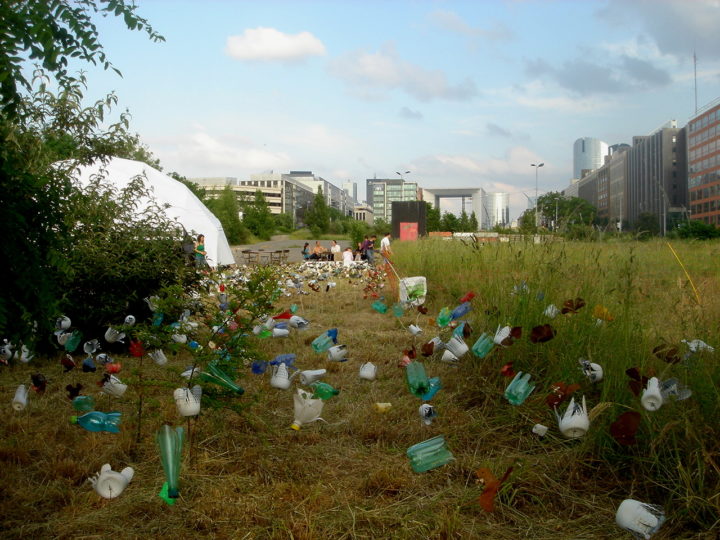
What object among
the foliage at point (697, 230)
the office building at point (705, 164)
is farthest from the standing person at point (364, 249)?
the office building at point (705, 164)

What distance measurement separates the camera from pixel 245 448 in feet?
8.69

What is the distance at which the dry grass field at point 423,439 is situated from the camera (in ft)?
6.52

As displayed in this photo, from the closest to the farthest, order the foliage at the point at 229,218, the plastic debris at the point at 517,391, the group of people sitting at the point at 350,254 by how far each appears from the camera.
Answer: the plastic debris at the point at 517,391 → the group of people sitting at the point at 350,254 → the foliage at the point at 229,218

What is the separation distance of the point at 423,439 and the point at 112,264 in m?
3.20

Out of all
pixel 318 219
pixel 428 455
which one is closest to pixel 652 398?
pixel 428 455

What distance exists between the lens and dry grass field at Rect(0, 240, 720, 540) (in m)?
1.99

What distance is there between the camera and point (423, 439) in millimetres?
2781

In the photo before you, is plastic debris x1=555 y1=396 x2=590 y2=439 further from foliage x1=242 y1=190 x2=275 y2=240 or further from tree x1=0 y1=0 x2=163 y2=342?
foliage x1=242 y1=190 x2=275 y2=240

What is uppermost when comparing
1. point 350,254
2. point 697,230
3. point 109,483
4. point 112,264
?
point 697,230

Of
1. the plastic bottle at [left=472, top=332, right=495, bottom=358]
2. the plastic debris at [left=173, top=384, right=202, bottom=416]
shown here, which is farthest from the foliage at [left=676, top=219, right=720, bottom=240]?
the plastic debris at [left=173, top=384, right=202, bottom=416]

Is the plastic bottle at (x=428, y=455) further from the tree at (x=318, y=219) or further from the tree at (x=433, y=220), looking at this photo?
the tree at (x=318, y=219)

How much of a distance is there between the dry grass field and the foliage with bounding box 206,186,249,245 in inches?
1779

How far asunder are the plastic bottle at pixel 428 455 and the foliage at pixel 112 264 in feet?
9.62

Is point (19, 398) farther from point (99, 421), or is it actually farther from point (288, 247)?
point (288, 247)
